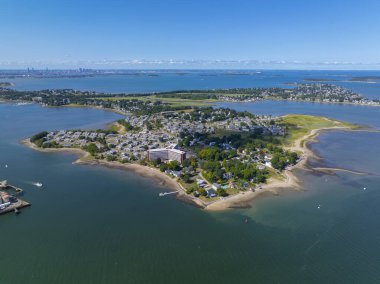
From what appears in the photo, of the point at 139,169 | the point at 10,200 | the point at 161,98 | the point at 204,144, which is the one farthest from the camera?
the point at 161,98

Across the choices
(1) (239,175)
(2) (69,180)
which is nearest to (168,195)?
(1) (239,175)

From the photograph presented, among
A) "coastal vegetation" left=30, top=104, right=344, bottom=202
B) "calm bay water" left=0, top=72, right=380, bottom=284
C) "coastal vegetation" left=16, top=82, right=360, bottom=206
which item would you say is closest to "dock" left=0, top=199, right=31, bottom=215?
"calm bay water" left=0, top=72, right=380, bottom=284

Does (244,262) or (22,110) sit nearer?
(244,262)

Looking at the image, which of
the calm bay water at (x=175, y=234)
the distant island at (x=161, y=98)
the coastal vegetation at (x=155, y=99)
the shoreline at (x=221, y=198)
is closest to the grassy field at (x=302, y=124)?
the shoreline at (x=221, y=198)

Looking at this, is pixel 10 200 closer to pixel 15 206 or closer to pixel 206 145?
pixel 15 206

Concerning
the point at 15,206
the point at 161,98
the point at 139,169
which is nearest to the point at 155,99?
the point at 161,98

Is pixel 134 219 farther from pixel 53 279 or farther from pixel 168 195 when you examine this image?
pixel 53 279

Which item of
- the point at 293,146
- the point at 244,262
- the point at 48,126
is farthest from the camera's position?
the point at 48,126

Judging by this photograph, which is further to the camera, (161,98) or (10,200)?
(161,98)
